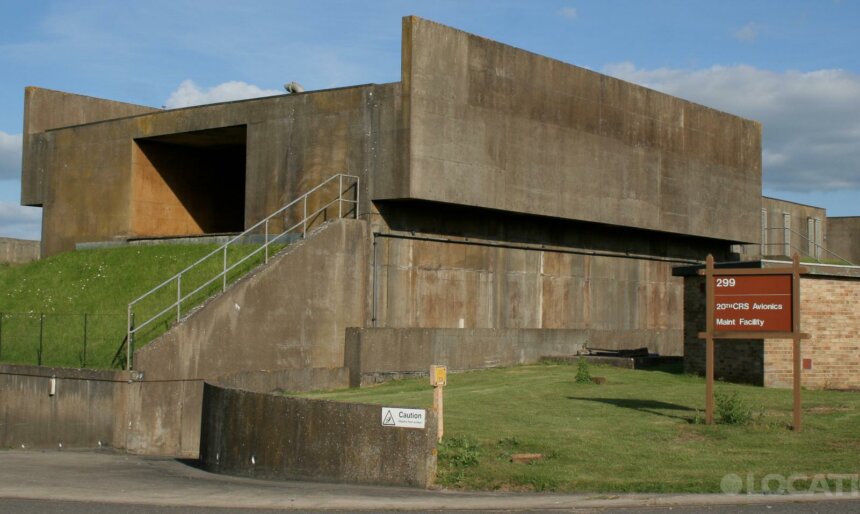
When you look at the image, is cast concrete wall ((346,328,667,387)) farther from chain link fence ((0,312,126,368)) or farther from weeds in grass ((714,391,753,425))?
weeds in grass ((714,391,753,425))

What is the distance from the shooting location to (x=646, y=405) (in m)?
19.9

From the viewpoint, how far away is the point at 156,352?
901 inches

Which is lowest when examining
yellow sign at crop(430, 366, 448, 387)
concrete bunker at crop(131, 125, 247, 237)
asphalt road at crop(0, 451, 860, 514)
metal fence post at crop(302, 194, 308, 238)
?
asphalt road at crop(0, 451, 860, 514)

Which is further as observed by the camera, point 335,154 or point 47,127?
point 47,127

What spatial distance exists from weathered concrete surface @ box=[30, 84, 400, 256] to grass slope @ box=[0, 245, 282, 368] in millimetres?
1730

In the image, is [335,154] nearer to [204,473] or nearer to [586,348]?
[586,348]

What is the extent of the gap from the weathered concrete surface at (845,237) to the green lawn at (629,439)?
40.4m

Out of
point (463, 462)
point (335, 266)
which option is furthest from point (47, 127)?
point (463, 462)

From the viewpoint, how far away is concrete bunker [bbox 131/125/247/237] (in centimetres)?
3341

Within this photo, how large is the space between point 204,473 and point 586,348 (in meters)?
17.4

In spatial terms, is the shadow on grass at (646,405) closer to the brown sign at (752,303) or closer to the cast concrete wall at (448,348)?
the brown sign at (752,303)

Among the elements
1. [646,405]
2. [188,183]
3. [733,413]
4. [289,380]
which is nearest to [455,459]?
[733,413]

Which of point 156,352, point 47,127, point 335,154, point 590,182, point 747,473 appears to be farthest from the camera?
point 47,127

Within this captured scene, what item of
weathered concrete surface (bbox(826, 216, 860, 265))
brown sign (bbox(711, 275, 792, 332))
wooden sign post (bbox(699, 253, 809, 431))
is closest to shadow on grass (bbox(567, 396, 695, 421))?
wooden sign post (bbox(699, 253, 809, 431))
